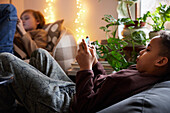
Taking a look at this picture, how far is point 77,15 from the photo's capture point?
2609 millimetres

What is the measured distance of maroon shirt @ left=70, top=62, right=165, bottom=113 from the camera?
2.31 feet

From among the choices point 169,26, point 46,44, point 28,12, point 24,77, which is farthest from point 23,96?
point 28,12

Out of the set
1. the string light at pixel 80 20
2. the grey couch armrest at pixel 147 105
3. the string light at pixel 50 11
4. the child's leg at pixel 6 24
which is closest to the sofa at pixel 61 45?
the string light at pixel 80 20

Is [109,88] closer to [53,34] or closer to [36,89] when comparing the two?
[36,89]

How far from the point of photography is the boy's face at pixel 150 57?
Result: 76cm

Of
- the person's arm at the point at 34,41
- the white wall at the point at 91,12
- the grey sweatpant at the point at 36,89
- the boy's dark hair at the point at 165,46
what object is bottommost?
the grey sweatpant at the point at 36,89

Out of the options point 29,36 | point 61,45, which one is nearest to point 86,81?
point 61,45

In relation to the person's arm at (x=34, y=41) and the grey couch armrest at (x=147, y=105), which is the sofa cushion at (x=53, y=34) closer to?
the person's arm at (x=34, y=41)

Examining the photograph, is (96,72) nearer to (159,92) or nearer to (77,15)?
(159,92)

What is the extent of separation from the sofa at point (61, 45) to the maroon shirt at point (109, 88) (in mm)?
1260

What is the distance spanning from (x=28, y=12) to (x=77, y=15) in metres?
0.64

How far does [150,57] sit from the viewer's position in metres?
0.77

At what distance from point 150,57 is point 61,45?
1.43 meters

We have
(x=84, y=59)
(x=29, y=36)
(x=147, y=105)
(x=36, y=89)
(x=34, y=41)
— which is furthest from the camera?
(x=34, y=41)
